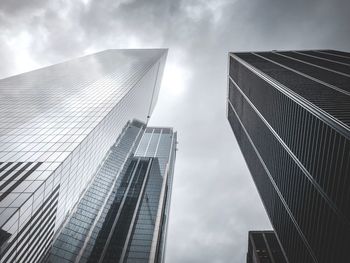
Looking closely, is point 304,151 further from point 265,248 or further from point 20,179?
point 265,248

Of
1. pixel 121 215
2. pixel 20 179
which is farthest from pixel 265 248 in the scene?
pixel 20 179

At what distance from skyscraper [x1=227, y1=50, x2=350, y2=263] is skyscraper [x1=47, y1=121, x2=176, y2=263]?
49.0 meters

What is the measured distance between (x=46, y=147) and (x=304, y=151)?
3715cm

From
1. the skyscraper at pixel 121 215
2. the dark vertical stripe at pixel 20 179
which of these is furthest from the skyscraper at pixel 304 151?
the skyscraper at pixel 121 215

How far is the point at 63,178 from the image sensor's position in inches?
1455

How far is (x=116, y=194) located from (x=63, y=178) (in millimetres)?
95241

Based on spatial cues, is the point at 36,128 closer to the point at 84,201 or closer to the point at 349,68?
the point at 84,201

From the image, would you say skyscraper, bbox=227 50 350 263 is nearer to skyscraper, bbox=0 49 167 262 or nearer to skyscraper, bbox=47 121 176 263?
skyscraper, bbox=0 49 167 262

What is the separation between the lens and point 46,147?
3872cm

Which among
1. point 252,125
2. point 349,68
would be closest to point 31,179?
point 252,125

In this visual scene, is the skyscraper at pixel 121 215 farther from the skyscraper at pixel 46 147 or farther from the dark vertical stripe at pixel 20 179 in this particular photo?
the dark vertical stripe at pixel 20 179

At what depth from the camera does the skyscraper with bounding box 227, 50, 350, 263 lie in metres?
31.7

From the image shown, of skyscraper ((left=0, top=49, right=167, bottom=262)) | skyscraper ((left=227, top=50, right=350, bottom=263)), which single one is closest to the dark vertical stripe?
skyscraper ((left=0, top=49, right=167, bottom=262))

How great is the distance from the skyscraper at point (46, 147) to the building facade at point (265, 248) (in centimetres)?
6902
